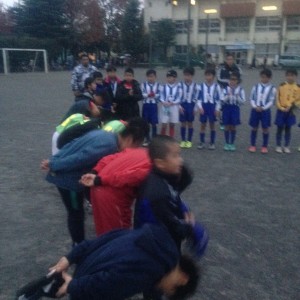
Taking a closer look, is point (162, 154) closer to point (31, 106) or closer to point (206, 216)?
point (206, 216)

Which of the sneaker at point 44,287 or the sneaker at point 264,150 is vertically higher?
the sneaker at point 44,287

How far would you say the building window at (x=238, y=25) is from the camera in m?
56.0

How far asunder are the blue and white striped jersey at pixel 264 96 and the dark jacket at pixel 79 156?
5.53 metres

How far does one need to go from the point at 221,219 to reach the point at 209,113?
13.6 feet

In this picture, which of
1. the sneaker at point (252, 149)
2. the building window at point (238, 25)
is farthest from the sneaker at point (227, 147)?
the building window at point (238, 25)

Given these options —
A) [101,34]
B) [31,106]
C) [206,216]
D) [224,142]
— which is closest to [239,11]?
[101,34]

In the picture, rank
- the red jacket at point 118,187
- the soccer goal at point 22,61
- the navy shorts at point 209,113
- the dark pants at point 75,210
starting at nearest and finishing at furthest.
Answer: the red jacket at point 118,187 → the dark pants at point 75,210 → the navy shorts at point 209,113 → the soccer goal at point 22,61

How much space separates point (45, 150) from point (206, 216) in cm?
429

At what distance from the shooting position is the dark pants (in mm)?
3758

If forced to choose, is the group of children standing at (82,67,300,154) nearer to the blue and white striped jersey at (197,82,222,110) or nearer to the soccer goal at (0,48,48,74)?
the blue and white striped jersey at (197,82,222,110)

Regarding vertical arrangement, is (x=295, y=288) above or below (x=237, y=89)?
below

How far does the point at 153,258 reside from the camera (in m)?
2.09

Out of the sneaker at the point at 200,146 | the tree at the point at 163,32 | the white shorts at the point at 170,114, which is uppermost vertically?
the tree at the point at 163,32

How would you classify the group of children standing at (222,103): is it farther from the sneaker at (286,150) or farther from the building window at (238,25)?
the building window at (238,25)
